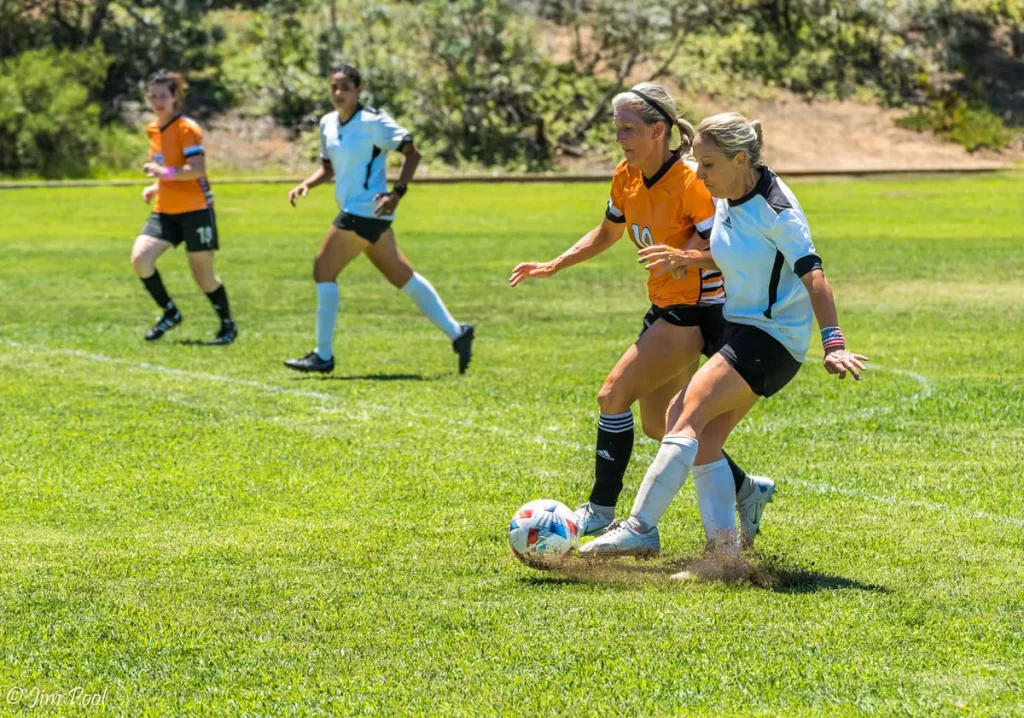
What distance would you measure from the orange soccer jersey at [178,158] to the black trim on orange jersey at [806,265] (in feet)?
26.5

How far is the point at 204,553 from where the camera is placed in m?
6.46

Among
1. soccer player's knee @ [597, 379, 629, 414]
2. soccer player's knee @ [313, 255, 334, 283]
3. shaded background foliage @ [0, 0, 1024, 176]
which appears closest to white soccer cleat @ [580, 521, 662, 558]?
soccer player's knee @ [597, 379, 629, 414]

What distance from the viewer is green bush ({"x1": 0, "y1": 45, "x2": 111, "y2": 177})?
3697 cm

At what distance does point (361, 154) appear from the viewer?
1162cm

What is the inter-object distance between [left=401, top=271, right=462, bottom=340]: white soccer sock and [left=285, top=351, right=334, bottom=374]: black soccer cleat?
→ 2.80 feet

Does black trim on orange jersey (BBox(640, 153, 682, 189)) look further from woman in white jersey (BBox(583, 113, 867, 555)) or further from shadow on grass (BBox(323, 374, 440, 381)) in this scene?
shadow on grass (BBox(323, 374, 440, 381))

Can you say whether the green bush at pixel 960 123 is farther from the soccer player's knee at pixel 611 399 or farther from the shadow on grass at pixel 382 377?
the soccer player's knee at pixel 611 399

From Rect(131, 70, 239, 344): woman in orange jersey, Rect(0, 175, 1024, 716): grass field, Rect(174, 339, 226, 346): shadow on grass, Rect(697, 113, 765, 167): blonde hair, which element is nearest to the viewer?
Rect(0, 175, 1024, 716): grass field

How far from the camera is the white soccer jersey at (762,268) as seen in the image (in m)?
5.84

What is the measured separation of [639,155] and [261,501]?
2565mm

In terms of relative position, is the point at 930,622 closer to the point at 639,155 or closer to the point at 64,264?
the point at 639,155

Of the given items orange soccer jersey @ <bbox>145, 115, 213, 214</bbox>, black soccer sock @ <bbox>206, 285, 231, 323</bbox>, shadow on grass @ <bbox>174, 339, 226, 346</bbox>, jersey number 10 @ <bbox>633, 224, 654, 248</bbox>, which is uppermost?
jersey number 10 @ <bbox>633, 224, 654, 248</bbox>

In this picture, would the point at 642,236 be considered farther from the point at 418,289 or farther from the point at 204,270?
the point at 204,270

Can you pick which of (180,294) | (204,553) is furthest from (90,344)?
(204,553)
